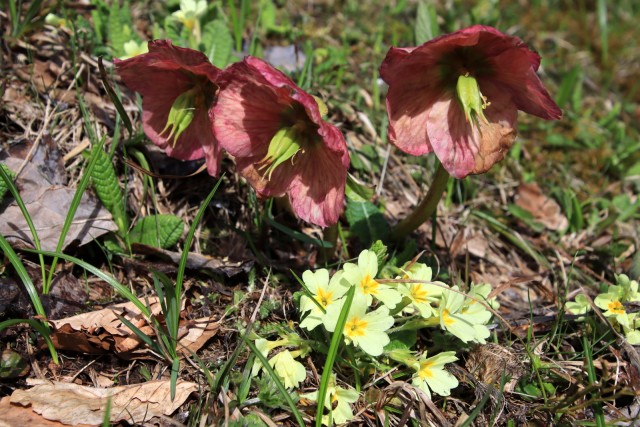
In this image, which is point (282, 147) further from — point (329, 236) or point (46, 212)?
point (46, 212)

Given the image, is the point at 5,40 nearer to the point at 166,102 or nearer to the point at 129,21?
the point at 129,21

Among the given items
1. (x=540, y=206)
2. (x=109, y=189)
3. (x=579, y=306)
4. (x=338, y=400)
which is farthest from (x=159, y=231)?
(x=540, y=206)

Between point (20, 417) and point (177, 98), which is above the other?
point (177, 98)

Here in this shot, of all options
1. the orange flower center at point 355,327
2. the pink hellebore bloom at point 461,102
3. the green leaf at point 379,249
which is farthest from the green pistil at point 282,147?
the orange flower center at point 355,327

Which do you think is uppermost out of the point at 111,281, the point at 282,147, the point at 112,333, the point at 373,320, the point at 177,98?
the point at 177,98

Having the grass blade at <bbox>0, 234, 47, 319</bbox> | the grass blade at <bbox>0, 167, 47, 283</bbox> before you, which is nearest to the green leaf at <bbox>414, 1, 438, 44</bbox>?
the grass blade at <bbox>0, 167, 47, 283</bbox>

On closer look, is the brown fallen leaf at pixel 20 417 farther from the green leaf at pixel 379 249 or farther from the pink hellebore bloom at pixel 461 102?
the pink hellebore bloom at pixel 461 102

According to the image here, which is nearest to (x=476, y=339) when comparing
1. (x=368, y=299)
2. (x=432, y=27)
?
(x=368, y=299)
